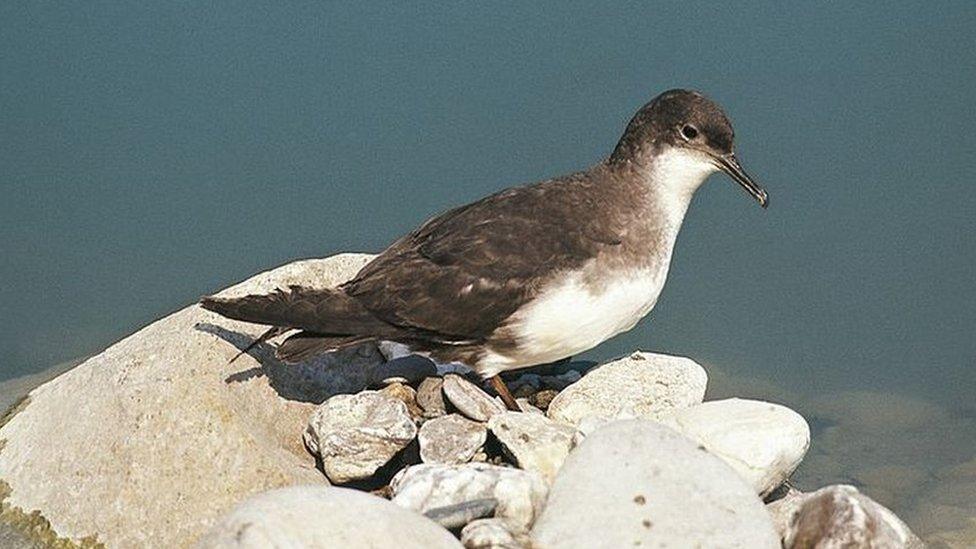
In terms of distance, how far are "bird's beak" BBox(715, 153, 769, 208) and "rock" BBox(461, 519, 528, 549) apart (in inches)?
99.4

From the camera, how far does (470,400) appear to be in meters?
6.80

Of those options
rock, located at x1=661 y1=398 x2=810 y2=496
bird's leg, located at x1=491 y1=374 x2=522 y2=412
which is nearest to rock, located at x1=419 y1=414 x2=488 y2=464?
bird's leg, located at x1=491 y1=374 x2=522 y2=412

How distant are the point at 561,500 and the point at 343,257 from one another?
2819 mm

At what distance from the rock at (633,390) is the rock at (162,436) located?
131 centimetres

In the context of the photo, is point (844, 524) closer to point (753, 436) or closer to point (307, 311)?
point (753, 436)

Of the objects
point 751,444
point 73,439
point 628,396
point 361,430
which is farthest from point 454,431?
point 73,439

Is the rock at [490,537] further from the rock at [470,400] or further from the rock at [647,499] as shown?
the rock at [470,400]

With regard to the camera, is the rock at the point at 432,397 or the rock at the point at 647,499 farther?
the rock at the point at 432,397

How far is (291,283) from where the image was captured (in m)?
7.49

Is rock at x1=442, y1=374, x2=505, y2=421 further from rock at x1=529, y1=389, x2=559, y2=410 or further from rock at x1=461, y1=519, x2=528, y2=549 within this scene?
rock at x1=461, y1=519, x2=528, y2=549

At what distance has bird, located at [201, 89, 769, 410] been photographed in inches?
266

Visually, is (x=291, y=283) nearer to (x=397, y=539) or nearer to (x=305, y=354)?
(x=305, y=354)

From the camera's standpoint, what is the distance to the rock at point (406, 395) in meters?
7.04

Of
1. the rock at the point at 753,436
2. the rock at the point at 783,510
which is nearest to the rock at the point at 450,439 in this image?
the rock at the point at 753,436
